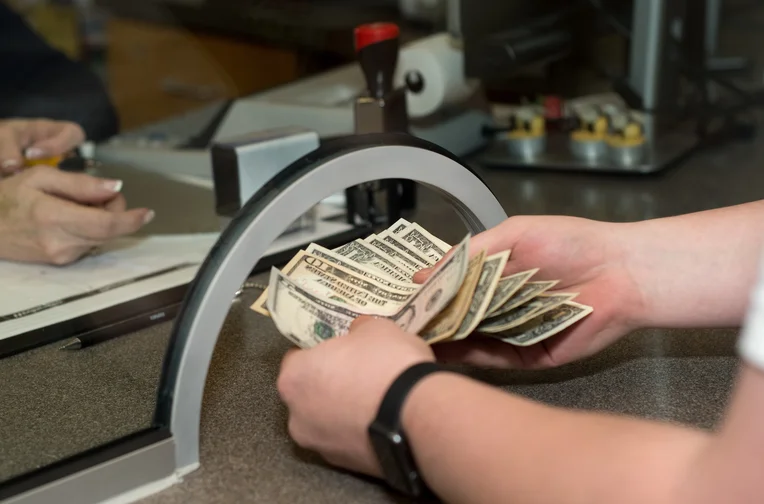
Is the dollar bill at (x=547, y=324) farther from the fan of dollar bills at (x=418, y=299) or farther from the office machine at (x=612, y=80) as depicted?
the office machine at (x=612, y=80)

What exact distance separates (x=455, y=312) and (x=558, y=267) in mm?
143

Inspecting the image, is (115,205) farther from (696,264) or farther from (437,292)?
(696,264)

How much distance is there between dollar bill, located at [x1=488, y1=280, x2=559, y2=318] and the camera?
0.61 metres

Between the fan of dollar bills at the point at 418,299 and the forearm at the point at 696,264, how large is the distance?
72 millimetres

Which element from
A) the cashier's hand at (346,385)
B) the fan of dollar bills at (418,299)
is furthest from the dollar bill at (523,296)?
the cashier's hand at (346,385)

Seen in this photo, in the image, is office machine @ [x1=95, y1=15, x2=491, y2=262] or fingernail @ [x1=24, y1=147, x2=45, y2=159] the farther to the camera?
fingernail @ [x1=24, y1=147, x2=45, y2=159]

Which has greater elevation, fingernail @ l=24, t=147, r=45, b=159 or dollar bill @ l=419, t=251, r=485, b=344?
dollar bill @ l=419, t=251, r=485, b=344

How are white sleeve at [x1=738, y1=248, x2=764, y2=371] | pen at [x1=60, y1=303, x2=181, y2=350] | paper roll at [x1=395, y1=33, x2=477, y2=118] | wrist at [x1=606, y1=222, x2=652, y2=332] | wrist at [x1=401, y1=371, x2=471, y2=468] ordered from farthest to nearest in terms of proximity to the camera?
paper roll at [x1=395, y1=33, x2=477, y2=118] < pen at [x1=60, y1=303, x2=181, y2=350] < wrist at [x1=606, y1=222, x2=652, y2=332] < wrist at [x1=401, y1=371, x2=471, y2=468] < white sleeve at [x1=738, y1=248, x2=764, y2=371]

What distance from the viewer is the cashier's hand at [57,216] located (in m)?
0.96

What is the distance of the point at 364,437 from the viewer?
500mm

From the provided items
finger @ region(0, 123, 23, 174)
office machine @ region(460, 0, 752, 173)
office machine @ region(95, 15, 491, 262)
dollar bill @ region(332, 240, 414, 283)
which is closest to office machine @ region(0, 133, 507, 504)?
dollar bill @ region(332, 240, 414, 283)

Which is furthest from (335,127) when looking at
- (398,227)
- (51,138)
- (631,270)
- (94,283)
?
(631,270)

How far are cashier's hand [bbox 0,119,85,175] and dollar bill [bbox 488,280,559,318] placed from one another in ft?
2.67

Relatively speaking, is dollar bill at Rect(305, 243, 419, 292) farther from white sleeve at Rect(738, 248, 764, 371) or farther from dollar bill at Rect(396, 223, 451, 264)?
white sleeve at Rect(738, 248, 764, 371)
